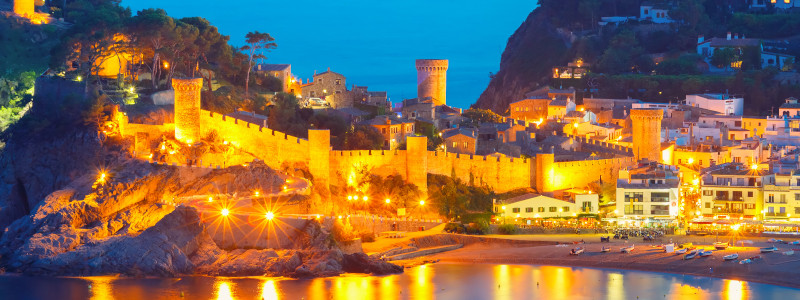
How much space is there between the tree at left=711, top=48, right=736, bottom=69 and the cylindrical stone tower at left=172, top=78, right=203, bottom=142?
942 inches

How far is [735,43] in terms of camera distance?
55.0m

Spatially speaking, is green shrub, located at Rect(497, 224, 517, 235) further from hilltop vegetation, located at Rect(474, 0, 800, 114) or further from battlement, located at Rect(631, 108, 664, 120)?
hilltop vegetation, located at Rect(474, 0, 800, 114)

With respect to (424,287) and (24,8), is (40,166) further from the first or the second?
(424,287)

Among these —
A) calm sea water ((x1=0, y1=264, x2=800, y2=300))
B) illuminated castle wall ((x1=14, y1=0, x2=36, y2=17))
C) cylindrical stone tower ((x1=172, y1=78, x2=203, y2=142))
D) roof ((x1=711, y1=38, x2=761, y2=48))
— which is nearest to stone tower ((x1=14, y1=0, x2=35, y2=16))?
illuminated castle wall ((x1=14, y1=0, x2=36, y2=17))

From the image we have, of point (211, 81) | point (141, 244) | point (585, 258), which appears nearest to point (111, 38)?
point (211, 81)

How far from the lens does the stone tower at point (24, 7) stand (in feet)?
148

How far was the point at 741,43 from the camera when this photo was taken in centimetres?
5503

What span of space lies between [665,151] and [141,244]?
16.4 m

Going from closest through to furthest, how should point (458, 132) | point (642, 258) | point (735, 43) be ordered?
point (642, 258), point (458, 132), point (735, 43)

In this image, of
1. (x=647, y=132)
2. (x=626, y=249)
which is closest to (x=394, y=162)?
(x=626, y=249)

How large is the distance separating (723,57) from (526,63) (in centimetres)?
870

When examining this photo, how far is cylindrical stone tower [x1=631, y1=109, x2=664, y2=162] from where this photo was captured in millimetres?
40562

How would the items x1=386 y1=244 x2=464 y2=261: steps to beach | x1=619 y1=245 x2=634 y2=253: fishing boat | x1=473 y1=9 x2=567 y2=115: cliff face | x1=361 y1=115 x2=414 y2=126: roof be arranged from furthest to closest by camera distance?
x1=473 y1=9 x2=567 y2=115: cliff face → x1=361 y1=115 x2=414 y2=126: roof → x1=386 y1=244 x2=464 y2=261: steps to beach → x1=619 y1=245 x2=634 y2=253: fishing boat

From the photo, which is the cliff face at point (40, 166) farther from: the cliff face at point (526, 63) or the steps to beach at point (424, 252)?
the cliff face at point (526, 63)
